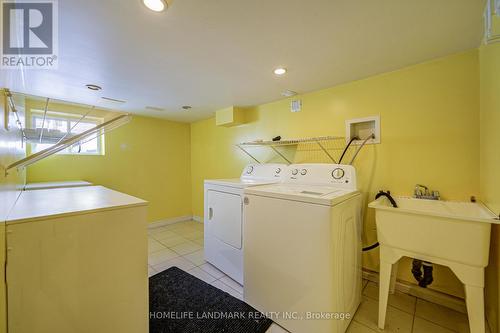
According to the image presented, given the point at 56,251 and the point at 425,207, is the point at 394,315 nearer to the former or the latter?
the point at 425,207

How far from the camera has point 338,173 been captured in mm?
1788

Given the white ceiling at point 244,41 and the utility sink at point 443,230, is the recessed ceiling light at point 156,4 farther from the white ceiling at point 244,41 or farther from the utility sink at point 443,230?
the utility sink at point 443,230

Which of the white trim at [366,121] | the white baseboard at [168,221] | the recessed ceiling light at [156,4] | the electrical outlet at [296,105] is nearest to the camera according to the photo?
the recessed ceiling light at [156,4]

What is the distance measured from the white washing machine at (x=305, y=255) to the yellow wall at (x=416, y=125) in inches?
19.4

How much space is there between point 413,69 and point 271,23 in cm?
145

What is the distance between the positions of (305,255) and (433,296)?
4.50 feet

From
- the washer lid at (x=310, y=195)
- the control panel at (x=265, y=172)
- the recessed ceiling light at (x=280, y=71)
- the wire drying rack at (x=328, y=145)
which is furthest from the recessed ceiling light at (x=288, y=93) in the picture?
the washer lid at (x=310, y=195)

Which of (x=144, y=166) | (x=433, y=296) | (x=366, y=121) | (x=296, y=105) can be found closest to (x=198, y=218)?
(x=144, y=166)

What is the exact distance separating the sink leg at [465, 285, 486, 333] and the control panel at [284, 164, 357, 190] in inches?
34.4

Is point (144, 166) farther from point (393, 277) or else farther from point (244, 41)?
point (393, 277)

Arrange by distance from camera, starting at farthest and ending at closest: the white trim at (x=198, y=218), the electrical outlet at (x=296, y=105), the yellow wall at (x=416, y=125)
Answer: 1. the white trim at (x=198, y=218)
2. the electrical outlet at (x=296, y=105)
3. the yellow wall at (x=416, y=125)

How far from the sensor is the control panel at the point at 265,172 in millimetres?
2379

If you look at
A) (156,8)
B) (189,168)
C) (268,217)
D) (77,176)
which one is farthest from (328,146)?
(77,176)

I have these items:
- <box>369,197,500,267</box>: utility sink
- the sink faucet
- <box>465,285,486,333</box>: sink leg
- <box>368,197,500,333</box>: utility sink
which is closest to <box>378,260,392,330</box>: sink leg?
<box>368,197,500,333</box>: utility sink
